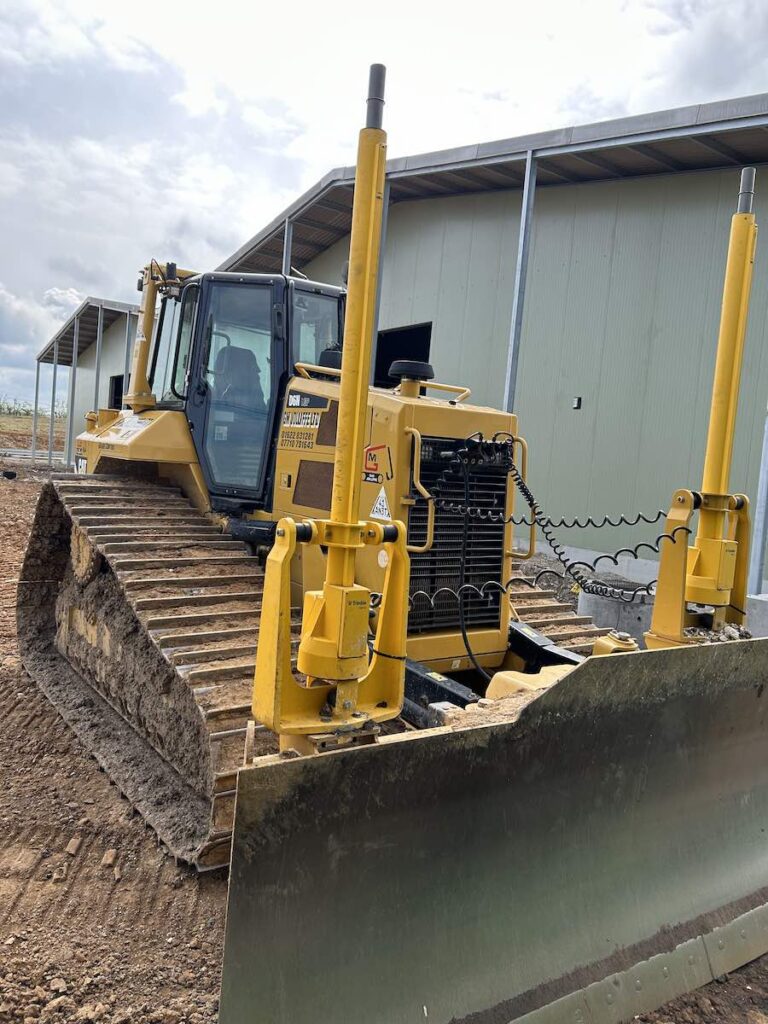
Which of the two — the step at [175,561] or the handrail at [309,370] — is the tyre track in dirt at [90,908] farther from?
the handrail at [309,370]

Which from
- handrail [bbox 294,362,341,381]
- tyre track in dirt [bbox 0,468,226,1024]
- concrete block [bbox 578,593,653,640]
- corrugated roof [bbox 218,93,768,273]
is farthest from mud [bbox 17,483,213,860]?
corrugated roof [bbox 218,93,768,273]

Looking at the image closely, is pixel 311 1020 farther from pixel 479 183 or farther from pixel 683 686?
pixel 479 183

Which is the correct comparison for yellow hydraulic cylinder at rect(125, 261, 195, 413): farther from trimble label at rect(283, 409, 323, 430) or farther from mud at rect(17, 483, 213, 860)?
trimble label at rect(283, 409, 323, 430)

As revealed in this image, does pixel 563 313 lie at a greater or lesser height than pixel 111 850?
greater

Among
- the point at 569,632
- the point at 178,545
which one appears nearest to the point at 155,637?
the point at 178,545

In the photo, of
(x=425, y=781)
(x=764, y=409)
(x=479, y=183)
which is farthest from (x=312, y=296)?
(x=479, y=183)

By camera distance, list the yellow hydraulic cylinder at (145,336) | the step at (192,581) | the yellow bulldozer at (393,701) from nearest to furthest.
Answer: the yellow bulldozer at (393,701)
the step at (192,581)
the yellow hydraulic cylinder at (145,336)

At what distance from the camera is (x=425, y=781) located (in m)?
2.39

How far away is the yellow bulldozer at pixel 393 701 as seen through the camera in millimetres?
2273

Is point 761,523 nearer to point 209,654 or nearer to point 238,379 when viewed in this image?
point 238,379

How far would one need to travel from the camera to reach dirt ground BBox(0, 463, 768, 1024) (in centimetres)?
261

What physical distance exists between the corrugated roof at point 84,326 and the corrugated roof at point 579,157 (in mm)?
9417

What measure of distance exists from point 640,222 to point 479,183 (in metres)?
2.63

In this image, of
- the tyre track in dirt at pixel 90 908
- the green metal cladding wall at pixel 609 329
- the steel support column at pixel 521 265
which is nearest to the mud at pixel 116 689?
the tyre track in dirt at pixel 90 908
